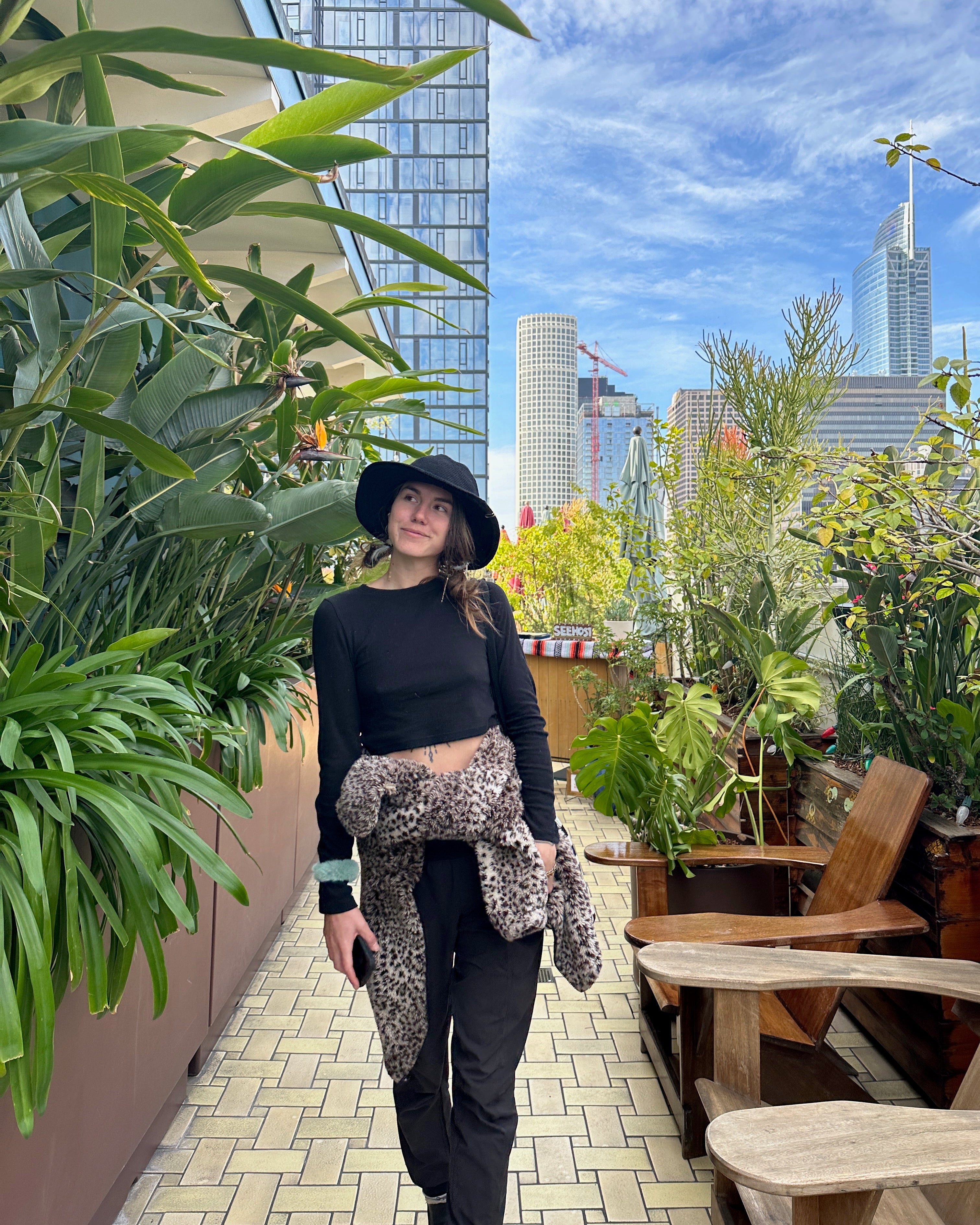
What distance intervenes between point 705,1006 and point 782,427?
3292 millimetres

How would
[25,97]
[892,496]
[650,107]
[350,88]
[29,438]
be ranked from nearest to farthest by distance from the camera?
[25,97] < [350,88] < [29,438] < [892,496] < [650,107]

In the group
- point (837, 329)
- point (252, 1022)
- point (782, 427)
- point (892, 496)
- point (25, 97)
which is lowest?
point (252, 1022)

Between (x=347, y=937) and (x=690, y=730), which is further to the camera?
(x=690, y=730)

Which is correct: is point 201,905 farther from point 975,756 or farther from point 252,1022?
point 975,756

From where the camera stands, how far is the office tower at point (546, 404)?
240 feet

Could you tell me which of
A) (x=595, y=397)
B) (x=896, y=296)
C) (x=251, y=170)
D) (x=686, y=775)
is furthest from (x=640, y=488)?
(x=595, y=397)

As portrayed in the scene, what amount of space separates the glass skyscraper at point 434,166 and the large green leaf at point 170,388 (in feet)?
134

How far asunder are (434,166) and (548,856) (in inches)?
1926

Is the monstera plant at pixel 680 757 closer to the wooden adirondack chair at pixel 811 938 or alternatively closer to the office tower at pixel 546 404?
the wooden adirondack chair at pixel 811 938

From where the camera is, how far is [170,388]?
148cm

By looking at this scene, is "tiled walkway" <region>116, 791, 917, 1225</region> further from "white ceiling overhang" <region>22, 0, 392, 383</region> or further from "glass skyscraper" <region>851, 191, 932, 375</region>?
"white ceiling overhang" <region>22, 0, 392, 383</region>

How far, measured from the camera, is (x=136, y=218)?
1.44m

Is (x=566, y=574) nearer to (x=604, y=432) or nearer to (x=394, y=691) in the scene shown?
(x=394, y=691)

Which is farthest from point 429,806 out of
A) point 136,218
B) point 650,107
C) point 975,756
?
point 650,107
